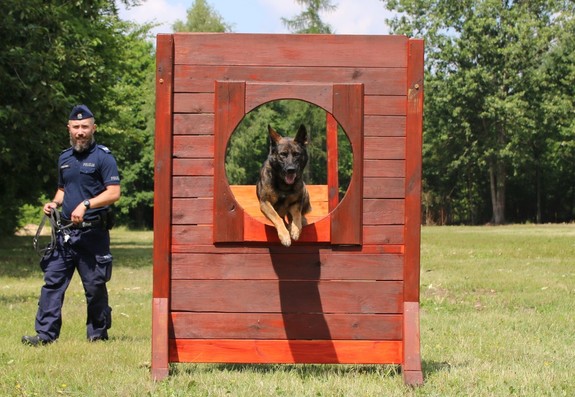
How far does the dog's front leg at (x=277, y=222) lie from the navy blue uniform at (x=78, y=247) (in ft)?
5.43

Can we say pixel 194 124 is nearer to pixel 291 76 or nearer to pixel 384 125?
pixel 291 76

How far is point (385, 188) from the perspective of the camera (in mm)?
6043

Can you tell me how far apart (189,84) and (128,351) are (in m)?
2.35

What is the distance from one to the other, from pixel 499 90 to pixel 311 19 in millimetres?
12747

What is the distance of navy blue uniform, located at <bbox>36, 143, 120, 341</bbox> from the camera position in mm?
7383

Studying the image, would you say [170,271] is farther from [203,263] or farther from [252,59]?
[252,59]

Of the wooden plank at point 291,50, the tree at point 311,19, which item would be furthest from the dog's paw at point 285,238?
the tree at point 311,19

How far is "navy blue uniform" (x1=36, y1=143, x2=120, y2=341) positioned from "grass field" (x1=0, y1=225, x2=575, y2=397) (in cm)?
35

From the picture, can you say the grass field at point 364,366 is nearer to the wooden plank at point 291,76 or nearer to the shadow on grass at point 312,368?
the shadow on grass at point 312,368

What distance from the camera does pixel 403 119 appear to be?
6.04 meters

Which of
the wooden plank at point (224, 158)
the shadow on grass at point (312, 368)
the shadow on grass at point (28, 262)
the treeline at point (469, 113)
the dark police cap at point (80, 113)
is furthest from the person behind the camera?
the treeline at point (469, 113)

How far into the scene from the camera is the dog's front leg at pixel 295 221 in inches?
235

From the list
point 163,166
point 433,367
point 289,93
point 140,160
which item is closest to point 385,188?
point 289,93

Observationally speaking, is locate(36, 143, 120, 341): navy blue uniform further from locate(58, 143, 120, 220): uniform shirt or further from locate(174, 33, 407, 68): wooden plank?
locate(174, 33, 407, 68): wooden plank
